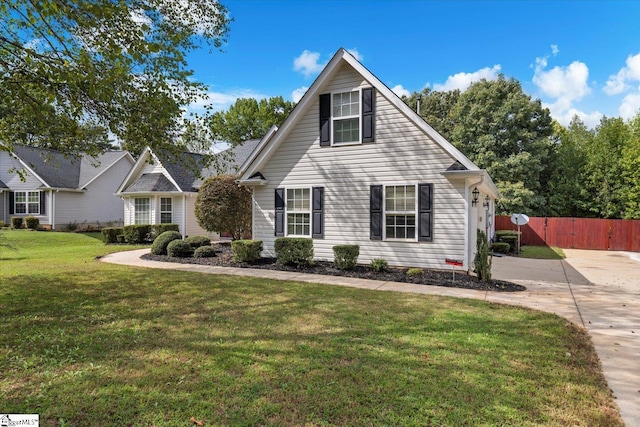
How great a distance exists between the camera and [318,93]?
10859 millimetres

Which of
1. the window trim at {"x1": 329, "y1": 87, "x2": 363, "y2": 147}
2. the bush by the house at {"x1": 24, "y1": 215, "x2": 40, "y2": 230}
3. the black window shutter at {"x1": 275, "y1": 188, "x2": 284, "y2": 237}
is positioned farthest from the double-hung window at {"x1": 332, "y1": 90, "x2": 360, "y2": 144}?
the bush by the house at {"x1": 24, "y1": 215, "x2": 40, "y2": 230}

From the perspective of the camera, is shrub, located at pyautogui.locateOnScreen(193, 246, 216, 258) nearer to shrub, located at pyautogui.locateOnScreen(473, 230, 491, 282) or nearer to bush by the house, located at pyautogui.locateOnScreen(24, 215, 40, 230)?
shrub, located at pyautogui.locateOnScreen(473, 230, 491, 282)

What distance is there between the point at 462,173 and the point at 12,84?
948 centimetres

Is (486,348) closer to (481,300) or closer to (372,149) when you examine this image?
(481,300)

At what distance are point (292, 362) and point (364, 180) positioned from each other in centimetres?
735

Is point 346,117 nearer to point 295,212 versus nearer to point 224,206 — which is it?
point 295,212

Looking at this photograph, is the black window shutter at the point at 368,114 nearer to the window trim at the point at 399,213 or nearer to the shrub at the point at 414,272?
the window trim at the point at 399,213

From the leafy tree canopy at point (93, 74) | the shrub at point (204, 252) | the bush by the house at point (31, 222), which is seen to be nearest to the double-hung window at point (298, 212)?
the shrub at point (204, 252)

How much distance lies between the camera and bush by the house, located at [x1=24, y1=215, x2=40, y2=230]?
22.1m

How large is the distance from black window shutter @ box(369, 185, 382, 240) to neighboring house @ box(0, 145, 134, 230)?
21.4 m

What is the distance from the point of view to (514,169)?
25500 mm

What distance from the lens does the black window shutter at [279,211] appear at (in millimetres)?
11508

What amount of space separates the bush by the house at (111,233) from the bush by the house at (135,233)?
0.44 metres

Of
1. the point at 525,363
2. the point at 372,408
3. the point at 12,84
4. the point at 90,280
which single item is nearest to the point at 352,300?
the point at 525,363
